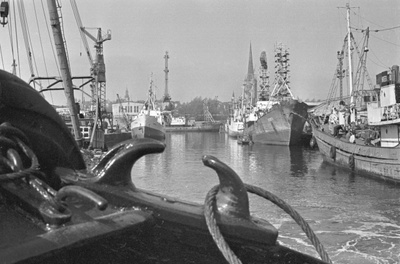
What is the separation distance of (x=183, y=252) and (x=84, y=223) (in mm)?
579

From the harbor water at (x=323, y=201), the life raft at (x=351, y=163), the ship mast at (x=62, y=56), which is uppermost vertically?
the ship mast at (x=62, y=56)

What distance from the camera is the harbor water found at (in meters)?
9.84

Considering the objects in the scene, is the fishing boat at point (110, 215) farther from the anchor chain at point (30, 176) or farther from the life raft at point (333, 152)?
the life raft at point (333, 152)

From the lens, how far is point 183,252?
219cm

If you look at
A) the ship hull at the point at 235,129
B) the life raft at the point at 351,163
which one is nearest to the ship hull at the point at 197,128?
the ship hull at the point at 235,129

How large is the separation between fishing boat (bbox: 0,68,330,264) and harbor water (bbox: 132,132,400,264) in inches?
291

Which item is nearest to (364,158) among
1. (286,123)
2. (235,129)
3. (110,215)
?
(110,215)

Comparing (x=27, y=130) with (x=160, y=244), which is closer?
(x=160, y=244)

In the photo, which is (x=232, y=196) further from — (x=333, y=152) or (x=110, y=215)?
(x=333, y=152)

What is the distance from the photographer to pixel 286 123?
151 ft

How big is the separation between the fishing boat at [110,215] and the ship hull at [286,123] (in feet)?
145

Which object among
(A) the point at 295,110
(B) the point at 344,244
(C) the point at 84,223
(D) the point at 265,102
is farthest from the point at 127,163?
(D) the point at 265,102

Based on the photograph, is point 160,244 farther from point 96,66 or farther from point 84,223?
point 96,66

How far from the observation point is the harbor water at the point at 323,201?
984 cm
